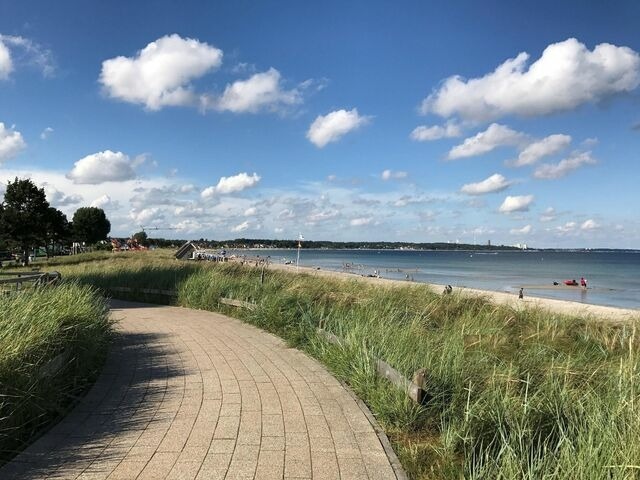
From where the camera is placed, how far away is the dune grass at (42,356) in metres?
4.61

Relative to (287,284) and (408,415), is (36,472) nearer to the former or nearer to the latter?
(408,415)

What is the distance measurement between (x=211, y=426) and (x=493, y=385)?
276cm

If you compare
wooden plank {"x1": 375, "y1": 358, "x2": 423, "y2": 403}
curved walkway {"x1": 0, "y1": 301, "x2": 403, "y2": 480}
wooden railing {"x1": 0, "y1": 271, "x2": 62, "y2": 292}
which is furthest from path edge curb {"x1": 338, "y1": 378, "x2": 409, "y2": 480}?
wooden railing {"x1": 0, "y1": 271, "x2": 62, "y2": 292}

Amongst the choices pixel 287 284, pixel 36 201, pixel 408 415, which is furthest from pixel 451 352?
pixel 36 201

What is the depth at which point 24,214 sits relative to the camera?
40.0 metres

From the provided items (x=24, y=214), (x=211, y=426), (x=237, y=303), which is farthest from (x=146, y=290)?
(x=24, y=214)

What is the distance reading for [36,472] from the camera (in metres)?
3.90

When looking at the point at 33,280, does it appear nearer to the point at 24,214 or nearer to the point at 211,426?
the point at 211,426

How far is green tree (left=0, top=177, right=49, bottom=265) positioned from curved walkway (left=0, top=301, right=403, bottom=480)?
3736 centimetres

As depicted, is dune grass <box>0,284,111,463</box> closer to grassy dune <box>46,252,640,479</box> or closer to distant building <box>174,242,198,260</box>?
grassy dune <box>46,252,640,479</box>

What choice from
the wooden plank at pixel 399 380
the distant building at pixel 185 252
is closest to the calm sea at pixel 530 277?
the distant building at pixel 185 252

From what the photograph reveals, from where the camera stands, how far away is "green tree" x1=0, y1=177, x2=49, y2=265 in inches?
1540

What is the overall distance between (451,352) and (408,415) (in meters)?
1.21

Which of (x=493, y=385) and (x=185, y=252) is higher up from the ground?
(x=185, y=252)
